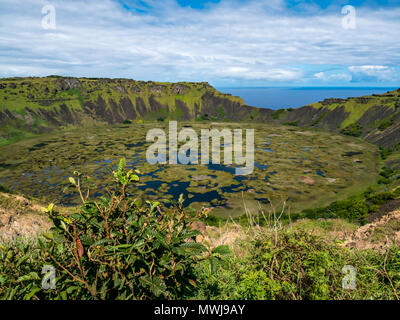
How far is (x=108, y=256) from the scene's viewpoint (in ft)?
13.2

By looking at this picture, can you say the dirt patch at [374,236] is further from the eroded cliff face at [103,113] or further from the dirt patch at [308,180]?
the eroded cliff face at [103,113]

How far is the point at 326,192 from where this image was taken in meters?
57.5

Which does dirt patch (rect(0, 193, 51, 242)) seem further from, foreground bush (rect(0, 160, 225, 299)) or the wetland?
foreground bush (rect(0, 160, 225, 299))

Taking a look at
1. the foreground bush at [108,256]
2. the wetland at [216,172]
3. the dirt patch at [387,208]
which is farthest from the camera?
the wetland at [216,172]

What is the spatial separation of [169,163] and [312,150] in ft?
191

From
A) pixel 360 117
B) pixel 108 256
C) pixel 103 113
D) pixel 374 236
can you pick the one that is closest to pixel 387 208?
pixel 374 236

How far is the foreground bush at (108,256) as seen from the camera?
12.0 ft

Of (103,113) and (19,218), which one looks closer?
(19,218)

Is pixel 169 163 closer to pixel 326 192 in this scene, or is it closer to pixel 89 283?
pixel 326 192

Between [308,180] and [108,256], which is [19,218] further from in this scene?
[308,180]

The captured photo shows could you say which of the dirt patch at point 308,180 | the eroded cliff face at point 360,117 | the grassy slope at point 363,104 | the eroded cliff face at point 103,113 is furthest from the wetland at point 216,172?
the grassy slope at point 363,104

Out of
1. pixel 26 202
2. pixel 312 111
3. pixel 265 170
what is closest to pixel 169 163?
pixel 265 170

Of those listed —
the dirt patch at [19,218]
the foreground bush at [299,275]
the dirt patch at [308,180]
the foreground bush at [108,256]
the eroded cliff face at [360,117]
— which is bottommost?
the dirt patch at [308,180]
